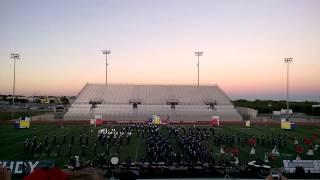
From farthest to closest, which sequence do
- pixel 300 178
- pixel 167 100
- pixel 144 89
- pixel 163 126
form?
pixel 144 89 → pixel 167 100 → pixel 163 126 → pixel 300 178

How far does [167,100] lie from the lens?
165ft

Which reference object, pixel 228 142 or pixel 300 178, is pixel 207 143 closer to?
pixel 228 142

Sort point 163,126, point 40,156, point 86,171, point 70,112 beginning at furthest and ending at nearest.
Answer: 1. point 70,112
2. point 163,126
3. point 40,156
4. point 86,171

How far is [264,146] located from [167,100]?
29615mm

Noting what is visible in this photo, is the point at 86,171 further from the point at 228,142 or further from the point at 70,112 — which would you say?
the point at 70,112

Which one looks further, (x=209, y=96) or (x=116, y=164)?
(x=209, y=96)

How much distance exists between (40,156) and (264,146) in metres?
11.9

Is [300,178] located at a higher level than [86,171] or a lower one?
lower

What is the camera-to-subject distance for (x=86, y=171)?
2113mm

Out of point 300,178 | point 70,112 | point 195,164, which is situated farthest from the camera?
point 70,112

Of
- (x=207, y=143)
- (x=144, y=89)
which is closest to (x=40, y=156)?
(x=207, y=143)

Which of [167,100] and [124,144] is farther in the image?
[167,100]

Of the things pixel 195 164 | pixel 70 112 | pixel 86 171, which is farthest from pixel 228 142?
pixel 70 112

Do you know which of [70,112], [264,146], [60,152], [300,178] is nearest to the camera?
[300,178]
